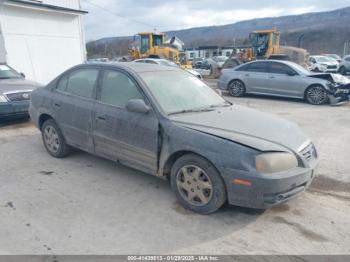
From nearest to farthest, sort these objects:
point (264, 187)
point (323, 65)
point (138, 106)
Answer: point (264, 187), point (138, 106), point (323, 65)

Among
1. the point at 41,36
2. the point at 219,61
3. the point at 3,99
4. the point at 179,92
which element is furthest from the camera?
the point at 219,61

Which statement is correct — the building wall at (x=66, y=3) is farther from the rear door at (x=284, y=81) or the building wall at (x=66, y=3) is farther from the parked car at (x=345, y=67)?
the parked car at (x=345, y=67)

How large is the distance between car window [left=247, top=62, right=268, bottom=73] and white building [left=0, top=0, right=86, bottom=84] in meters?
8.70

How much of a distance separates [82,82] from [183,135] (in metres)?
2.08

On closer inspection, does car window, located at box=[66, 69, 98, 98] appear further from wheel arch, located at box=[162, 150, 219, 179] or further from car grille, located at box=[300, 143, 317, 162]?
car grille, located at box=[300, 143, 317, 162]

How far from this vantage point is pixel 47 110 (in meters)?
5.00

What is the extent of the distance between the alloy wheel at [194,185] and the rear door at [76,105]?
5.22 feet

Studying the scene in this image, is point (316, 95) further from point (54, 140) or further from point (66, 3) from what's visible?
point (66, 3)

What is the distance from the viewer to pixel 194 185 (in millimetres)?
3369

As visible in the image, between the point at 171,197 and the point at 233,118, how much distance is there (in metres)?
1.22

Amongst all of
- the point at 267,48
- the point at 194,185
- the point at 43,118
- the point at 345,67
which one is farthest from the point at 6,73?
the point at 345,67

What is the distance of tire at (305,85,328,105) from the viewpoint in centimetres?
1051

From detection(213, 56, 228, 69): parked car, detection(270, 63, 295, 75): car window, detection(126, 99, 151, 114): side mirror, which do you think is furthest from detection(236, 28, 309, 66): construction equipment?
detection(126, 99, 151, 114): side mirror

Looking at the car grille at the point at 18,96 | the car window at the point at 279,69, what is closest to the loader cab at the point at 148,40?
the car window at the point at 279,69
